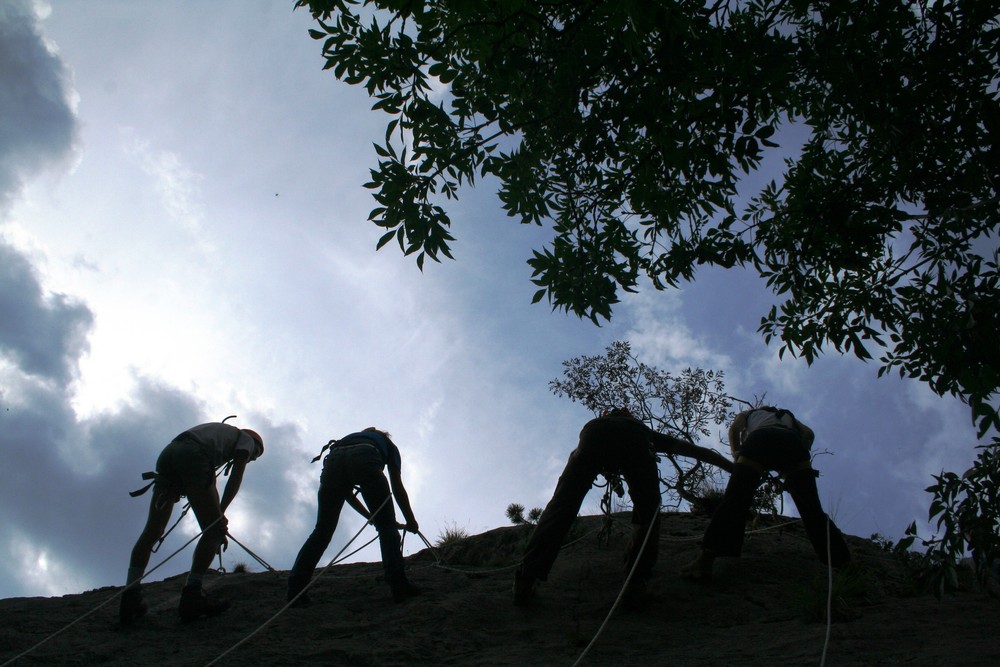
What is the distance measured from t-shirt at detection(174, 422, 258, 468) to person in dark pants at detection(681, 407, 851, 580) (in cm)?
384

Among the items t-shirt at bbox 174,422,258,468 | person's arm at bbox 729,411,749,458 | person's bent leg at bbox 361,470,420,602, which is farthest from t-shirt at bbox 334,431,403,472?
person's arm at bbox 729,411,749,458

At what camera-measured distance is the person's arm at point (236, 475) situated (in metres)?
5.77

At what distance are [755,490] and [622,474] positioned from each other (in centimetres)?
99

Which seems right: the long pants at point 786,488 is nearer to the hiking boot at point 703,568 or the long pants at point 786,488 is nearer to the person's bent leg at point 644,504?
the hiking boot at point 703,568

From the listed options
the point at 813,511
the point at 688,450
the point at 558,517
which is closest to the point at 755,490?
the point at 813,511

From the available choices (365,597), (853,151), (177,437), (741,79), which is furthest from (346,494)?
(853,151)

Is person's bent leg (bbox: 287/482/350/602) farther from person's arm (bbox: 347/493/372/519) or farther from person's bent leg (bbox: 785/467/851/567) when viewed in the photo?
person's bent leg (bbox: 785/467/851/567)

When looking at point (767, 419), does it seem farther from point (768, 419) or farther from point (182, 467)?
point (182, 467)

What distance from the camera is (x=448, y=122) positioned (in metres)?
3.84

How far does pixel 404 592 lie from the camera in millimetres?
5094

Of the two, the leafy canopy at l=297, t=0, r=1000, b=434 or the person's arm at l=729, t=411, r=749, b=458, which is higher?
the leafy canopy at l=297, t=0, r=1000, b=434

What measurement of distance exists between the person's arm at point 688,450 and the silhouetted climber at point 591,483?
0.62 feet

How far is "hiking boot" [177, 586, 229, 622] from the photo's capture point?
4.96 m

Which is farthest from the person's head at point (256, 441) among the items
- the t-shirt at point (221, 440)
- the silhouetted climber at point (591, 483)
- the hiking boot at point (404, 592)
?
the silhouetted climber at point (591, 483)
